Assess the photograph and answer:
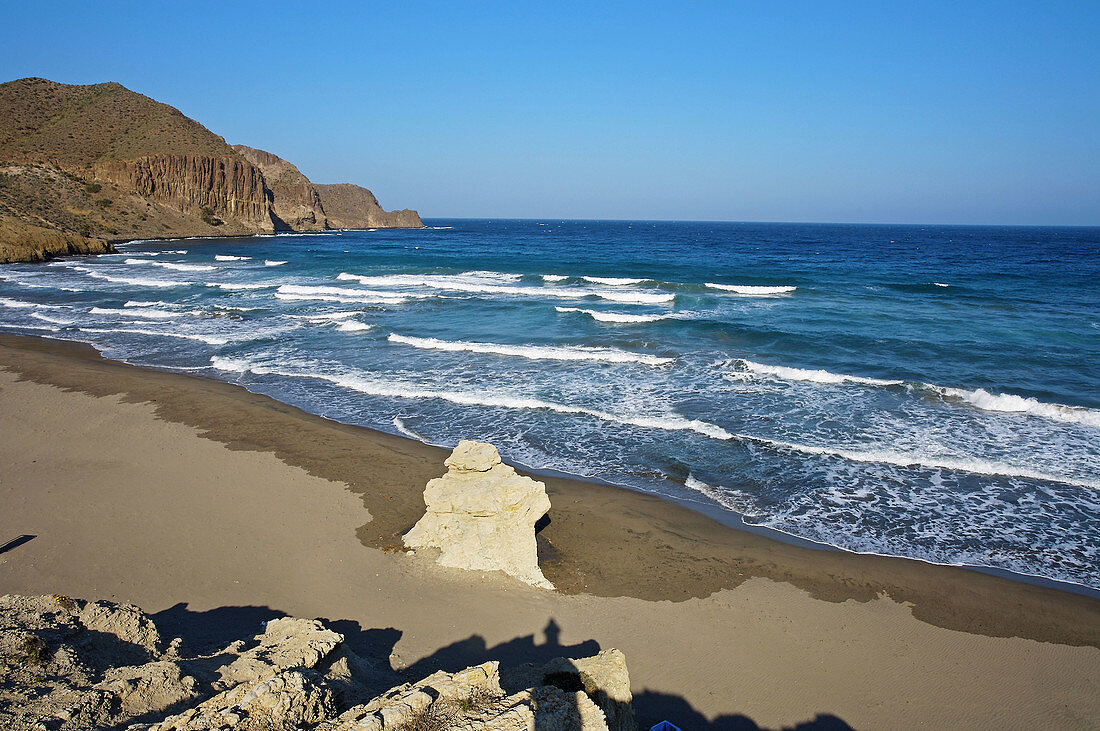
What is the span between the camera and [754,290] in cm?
3522

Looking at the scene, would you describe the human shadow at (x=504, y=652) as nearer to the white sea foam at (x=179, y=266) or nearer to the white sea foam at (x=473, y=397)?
the white sea foam at (x=473, y=397)

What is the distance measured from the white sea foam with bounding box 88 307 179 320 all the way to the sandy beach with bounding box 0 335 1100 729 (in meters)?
16.9

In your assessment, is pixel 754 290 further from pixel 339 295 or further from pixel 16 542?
pixel 16 542

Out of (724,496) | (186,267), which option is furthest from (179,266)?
(724,496)

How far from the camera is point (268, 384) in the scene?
16875 millimetres

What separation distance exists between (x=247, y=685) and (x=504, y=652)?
302 cm

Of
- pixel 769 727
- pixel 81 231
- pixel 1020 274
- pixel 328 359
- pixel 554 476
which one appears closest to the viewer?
pixel 769 727

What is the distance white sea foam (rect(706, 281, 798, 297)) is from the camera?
3397 cm

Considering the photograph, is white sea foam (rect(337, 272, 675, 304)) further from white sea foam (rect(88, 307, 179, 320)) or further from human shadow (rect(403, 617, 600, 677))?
human shadow (rect(403, 617, 600, 677))

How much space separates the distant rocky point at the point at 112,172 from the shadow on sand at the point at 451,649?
5388 centimetres

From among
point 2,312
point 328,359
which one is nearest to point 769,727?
point 328,359

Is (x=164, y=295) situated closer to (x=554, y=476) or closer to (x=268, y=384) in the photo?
(x=268, y=384)

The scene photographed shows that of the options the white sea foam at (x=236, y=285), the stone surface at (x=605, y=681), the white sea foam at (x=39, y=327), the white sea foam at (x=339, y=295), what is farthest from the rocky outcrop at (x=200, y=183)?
the stone surface at (x=605, y=681)

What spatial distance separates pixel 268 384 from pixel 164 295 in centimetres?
1948
